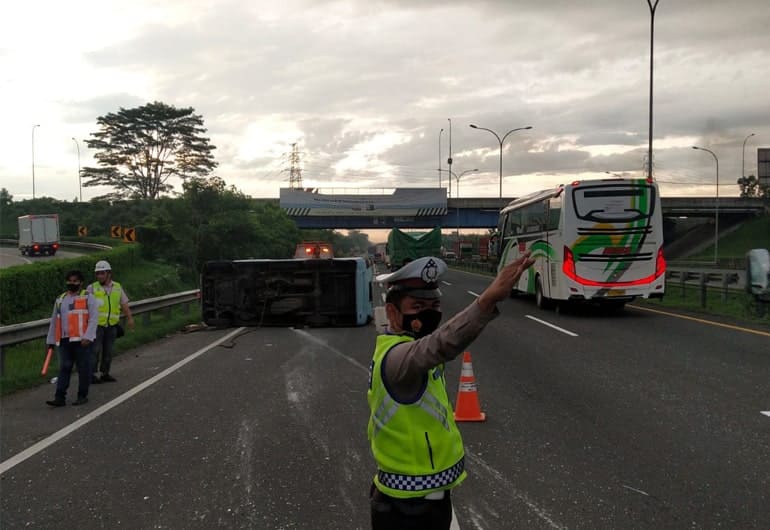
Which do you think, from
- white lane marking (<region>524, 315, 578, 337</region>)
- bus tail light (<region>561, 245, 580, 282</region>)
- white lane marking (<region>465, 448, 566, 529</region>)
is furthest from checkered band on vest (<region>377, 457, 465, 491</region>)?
bus tail light (<region>561, 245, 580, 282</region>)

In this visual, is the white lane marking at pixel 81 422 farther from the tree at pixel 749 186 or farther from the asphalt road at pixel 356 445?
the tree at pixel 749 186

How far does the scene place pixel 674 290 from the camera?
2359 centimetres

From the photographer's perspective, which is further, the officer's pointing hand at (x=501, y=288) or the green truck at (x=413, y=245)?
the green truck at (x=413, y=245)

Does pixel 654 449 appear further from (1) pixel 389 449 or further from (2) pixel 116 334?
(2) pixel 116 334

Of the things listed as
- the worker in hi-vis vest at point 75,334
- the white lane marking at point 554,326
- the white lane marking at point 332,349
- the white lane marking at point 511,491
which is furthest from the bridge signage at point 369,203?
the white lane marking at point 511,491

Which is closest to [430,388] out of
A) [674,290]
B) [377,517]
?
[377,517]

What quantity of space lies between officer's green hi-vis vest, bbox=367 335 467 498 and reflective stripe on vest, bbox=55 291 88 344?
6809 mm

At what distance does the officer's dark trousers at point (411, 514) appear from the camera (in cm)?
242

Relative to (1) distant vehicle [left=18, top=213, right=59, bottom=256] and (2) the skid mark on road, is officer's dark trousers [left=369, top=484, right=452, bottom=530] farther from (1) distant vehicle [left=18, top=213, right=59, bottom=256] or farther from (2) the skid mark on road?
(1) distant vehicle [left=18, top=213, right=59, bottom=256]

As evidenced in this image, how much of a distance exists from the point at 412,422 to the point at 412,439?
0.21ft

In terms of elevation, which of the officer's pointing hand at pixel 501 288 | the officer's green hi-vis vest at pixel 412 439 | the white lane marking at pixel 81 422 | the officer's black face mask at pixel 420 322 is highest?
the officer's pointing hand at pixel 501 288

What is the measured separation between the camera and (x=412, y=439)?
94.6 inches

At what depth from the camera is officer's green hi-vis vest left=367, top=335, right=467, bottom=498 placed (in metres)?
2.41

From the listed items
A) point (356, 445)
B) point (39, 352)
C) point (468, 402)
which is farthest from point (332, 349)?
point (356, 445)
